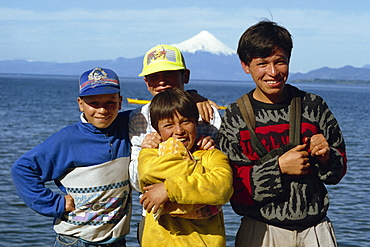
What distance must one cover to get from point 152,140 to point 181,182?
0.47 m

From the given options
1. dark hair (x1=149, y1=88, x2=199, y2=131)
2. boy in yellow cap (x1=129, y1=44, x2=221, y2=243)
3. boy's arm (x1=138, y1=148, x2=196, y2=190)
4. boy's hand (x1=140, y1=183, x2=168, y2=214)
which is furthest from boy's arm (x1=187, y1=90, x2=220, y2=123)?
boy's hand (x1=140, y1=183, x2=168, y2=214)

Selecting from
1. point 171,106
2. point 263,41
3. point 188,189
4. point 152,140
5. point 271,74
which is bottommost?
point 188,189

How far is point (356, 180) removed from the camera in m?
14.7

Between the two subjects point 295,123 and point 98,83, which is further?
point 98,83

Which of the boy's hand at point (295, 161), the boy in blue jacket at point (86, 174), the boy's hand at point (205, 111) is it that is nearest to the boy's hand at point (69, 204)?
the boy in blue jacket at point (86, 174)

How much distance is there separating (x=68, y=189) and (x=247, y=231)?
1.24 meters

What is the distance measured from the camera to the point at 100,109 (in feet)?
12.0

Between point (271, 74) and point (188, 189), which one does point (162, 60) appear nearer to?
point (271, 74)

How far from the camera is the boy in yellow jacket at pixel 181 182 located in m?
2.99

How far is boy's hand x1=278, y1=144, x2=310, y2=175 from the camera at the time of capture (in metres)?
3.23

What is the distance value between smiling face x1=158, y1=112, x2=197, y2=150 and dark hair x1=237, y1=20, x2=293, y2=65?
590 mm

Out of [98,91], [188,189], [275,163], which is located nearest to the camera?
[188,189]

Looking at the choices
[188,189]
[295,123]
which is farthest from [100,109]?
[295,123]

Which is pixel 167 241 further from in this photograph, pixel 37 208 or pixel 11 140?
pixel 11 140
